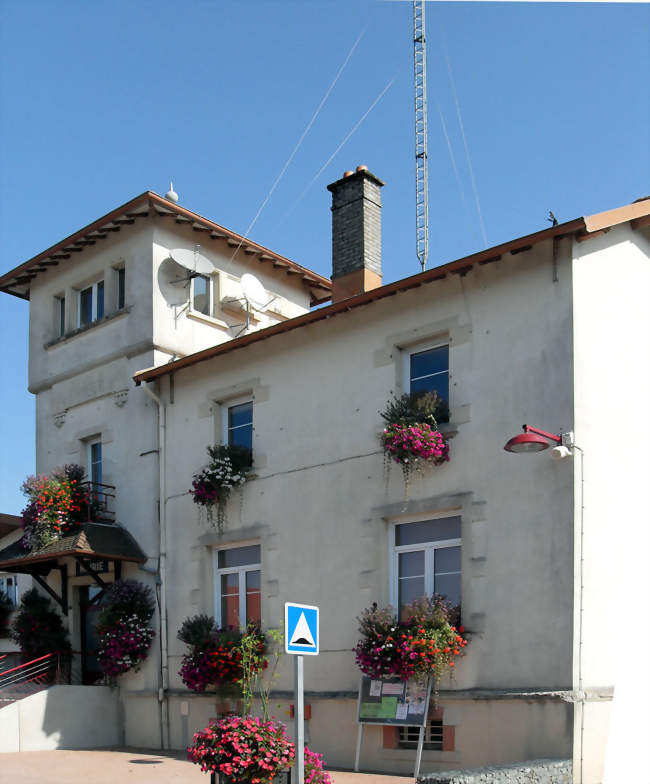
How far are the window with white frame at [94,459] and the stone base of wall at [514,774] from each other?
34.8 feet

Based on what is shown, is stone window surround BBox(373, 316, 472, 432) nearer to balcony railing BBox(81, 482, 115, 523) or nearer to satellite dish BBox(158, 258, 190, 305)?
satellite dish BBox(158, 258, 190, 305)

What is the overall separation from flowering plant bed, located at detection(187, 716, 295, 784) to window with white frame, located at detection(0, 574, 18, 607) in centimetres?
1344

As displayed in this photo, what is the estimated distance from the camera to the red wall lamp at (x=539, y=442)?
1045cm

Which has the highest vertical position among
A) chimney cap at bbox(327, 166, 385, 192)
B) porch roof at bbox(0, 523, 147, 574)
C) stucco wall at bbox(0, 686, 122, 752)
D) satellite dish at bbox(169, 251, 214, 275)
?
chimney cap at bbox(327, 166, 385, 192)

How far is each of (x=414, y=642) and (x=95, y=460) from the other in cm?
906

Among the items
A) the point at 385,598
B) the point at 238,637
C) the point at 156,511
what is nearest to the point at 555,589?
the point at 385,598

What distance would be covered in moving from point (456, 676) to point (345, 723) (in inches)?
79.0

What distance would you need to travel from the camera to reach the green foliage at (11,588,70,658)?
1780 centimetres

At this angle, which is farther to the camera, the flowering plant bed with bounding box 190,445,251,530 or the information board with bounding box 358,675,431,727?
the flowering plant bed with bounding box 190,445,251,530

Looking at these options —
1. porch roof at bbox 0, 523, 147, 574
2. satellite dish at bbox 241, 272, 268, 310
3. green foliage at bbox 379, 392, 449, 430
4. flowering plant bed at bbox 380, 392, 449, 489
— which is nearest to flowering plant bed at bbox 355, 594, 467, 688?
flowering plant bed at bbox 380, 392, 449, 489

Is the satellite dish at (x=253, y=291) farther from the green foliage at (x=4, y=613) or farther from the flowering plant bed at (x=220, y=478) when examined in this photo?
the green foliage at (x=4, y=613)

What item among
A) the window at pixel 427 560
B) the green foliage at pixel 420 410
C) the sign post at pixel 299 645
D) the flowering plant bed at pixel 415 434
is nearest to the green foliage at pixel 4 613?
the window at pixel 427 560

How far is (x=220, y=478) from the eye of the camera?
1498 centimetres

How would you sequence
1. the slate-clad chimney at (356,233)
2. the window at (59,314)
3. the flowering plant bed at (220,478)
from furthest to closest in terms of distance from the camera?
the window at (59,314) → the slate-clad chimney at (356,233) → the flowering plant bed at (220,478)
